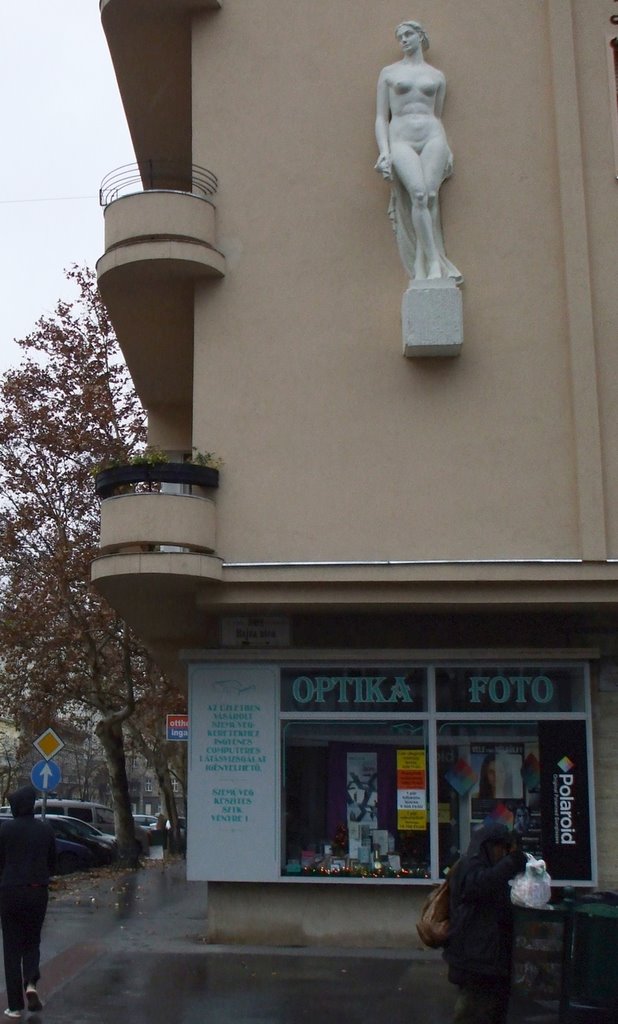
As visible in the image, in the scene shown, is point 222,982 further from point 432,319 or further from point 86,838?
point 86,838

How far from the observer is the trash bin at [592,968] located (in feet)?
26.4

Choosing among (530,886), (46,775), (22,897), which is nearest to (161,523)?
(22,897)

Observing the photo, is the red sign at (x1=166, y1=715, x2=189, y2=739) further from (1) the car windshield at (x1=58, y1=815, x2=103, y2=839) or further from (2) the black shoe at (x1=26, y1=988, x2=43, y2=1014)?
(2) the black shoe at (x1=26, y1=988, x2=43, y2=1014)

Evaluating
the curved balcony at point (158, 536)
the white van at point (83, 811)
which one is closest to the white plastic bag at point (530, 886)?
the curved balcony at point (158, 536)

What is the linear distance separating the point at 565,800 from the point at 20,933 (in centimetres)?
616

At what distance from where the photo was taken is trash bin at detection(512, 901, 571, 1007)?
8234mm

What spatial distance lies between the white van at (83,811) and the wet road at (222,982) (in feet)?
59.7

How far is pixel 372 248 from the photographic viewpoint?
13555mm

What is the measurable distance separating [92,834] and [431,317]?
21970 millimetres

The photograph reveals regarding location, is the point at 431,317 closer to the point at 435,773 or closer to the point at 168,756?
the point at 435,773

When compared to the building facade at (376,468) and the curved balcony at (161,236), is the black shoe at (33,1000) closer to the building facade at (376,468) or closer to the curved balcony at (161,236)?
the building facade at (376,468)

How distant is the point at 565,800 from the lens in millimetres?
13016

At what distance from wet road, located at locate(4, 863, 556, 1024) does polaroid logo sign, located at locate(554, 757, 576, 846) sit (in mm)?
1902

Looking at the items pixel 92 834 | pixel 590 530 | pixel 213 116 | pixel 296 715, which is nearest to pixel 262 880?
pixel 296 715
